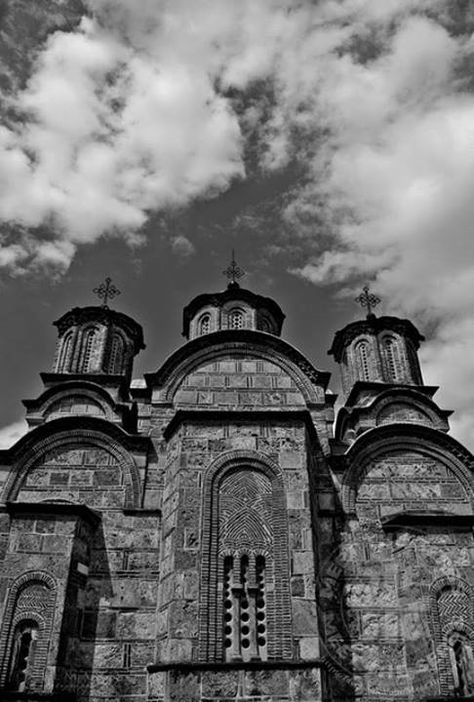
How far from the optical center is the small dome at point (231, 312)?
14.7 m

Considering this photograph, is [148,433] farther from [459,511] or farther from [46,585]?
[459,511]

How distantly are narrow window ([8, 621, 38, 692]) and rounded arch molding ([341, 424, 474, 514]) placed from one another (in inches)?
222

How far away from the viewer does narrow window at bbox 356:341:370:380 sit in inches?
586

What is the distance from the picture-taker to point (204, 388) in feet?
38.3

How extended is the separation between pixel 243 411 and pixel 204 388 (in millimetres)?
2152

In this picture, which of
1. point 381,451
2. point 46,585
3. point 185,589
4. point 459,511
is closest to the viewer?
point 185,589

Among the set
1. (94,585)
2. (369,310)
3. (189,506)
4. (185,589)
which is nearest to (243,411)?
(189,506)

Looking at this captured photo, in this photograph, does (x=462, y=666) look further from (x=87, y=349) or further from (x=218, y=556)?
(x=87, y=349)

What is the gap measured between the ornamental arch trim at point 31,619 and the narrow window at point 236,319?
25.0ft

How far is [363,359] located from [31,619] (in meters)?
9.85

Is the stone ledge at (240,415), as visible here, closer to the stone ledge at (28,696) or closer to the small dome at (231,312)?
the stone ledge at (28,696)

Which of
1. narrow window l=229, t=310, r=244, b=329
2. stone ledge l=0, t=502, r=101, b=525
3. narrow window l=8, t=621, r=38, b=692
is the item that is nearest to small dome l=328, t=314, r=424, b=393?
narrow window l=229, t=310, r=244, b=329

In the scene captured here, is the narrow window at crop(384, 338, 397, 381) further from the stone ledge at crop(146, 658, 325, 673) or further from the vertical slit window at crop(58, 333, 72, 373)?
the stone ledge at crop(146, 658, 325, 673)

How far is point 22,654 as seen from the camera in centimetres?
823
